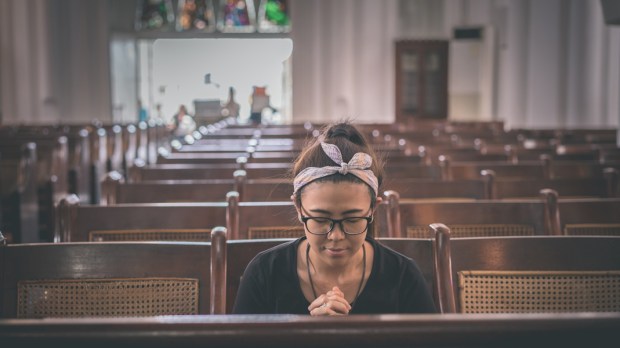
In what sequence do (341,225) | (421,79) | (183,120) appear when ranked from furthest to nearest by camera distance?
(183,120)
(421,79)
(341,225)

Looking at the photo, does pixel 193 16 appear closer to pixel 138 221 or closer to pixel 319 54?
pixel 319 54

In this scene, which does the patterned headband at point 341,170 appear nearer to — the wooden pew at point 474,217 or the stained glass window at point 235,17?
the wooden pew at point 474,217

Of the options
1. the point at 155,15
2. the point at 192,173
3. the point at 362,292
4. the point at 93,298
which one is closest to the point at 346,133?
the point at 362,292

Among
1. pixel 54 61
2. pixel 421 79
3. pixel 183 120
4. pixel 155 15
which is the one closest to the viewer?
pixel 421 79

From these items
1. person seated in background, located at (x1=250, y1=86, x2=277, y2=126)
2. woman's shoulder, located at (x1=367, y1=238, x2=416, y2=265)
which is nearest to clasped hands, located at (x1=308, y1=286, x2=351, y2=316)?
woman's shoulder, located at (x1=367, y1=238, x2=416, y2=265)

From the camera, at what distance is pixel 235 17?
24.6 meters

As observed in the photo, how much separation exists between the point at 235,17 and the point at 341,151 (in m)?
23.1

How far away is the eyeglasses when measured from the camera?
A: 1.96 m

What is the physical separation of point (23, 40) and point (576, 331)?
71.1ft

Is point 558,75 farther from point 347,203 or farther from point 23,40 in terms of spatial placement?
point 347,203

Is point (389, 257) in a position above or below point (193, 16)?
below

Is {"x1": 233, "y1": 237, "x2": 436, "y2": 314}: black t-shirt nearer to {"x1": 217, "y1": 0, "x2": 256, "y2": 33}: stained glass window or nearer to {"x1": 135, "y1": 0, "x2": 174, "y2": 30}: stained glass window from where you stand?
{"x1": 217, "y1": 0, "x2": 256, "y2": 33}: stained glass window

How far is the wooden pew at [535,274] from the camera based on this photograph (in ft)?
7.93

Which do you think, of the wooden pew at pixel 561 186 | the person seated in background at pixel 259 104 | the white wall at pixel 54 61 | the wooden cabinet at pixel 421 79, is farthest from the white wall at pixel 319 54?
the wooden pew at pixel 561 186
